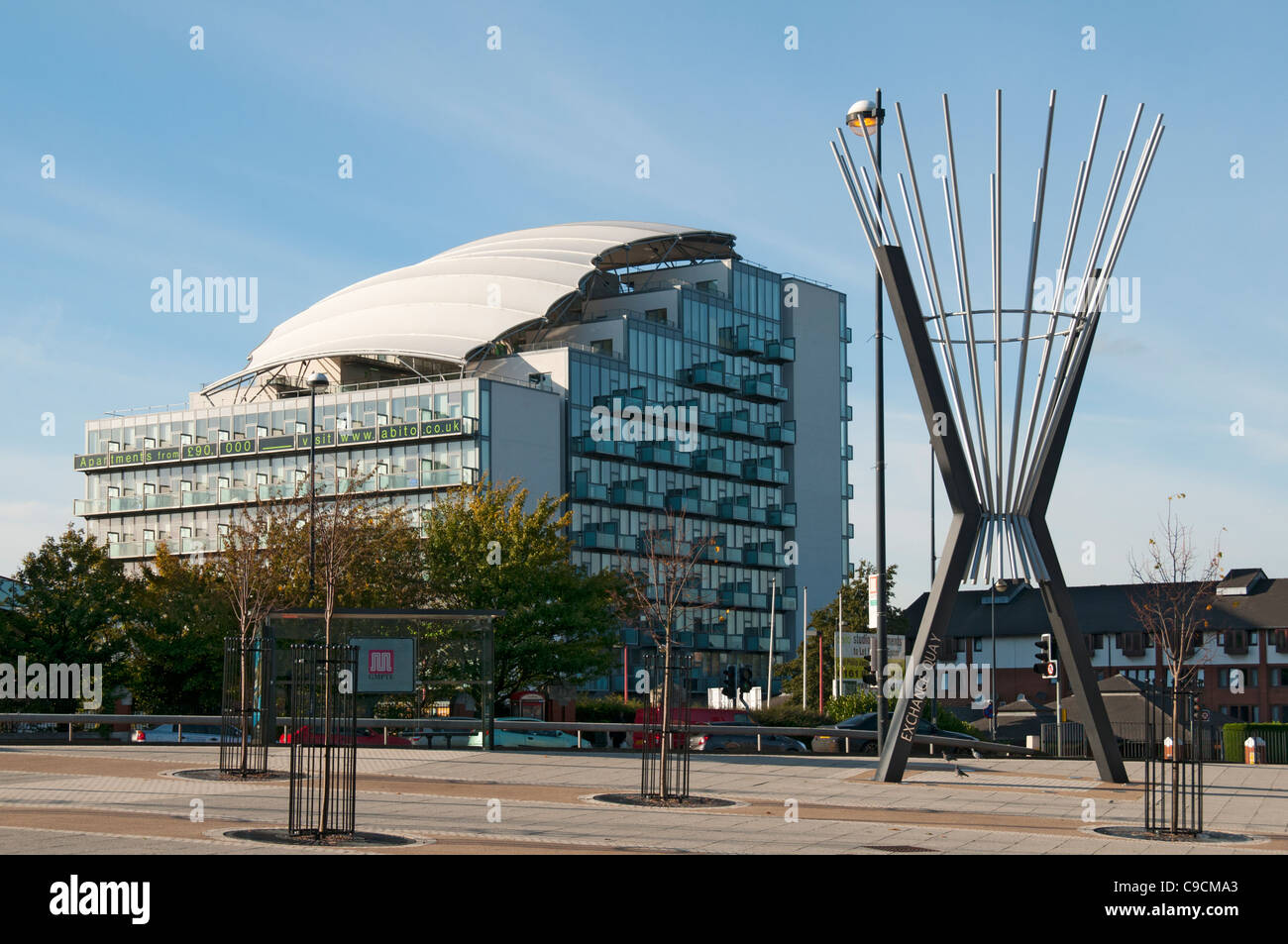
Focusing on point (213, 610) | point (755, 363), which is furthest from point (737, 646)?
point (213, 610)

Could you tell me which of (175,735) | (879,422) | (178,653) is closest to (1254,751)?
(879,422)

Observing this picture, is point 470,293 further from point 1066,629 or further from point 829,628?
point 1066,629

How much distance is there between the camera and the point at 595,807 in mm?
18719

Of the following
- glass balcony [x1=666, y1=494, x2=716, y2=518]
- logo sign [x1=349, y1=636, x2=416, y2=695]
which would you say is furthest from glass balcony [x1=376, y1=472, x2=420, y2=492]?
logo sign [x1=349, y1=636, x2=416, y2=695]

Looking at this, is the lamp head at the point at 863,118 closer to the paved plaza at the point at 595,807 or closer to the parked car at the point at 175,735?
the paved plaza at the point at 595,807

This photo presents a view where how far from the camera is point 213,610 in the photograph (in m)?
46.3

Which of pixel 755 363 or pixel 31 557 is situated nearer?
Answer: pixel 31 557

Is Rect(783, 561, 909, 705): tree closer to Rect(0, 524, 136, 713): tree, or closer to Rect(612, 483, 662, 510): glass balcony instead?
Rect(612, 483, 662, 510): glass balcony

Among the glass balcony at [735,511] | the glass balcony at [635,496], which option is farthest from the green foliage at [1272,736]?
the glass balcony at [735,511]

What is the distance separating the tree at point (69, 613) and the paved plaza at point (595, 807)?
15.1 m

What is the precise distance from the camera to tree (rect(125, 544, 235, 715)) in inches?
1761

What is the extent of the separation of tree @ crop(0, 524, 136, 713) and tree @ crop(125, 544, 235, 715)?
60 cm
